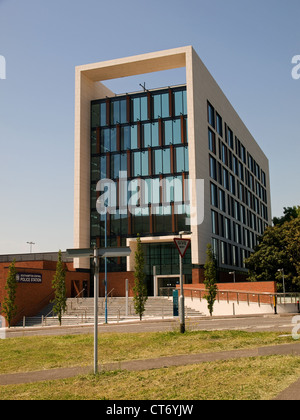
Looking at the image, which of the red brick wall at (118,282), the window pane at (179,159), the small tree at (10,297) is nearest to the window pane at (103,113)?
the window pane at (179,159)

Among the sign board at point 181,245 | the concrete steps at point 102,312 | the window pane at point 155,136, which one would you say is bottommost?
the concrete steps at point 102,312

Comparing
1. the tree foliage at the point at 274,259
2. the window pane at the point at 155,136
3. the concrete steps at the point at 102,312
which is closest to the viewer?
the concrete steps at the point at 102,312

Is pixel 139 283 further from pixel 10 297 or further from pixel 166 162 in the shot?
pixel 166 162

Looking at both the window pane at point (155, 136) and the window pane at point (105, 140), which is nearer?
the window pane at point (155, 136)

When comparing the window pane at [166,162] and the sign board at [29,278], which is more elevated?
the window pane at [166,162]

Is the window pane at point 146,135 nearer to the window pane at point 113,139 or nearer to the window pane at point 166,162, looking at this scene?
the window pane at point 166,162

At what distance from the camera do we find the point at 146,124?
60.8 meters

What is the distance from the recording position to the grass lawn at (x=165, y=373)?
31.3ft

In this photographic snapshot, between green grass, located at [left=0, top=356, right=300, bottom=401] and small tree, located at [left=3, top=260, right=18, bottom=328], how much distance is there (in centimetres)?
3138

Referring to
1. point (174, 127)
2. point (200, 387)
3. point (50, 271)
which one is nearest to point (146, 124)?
point (174, 127)

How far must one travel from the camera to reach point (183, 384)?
10.2 meters

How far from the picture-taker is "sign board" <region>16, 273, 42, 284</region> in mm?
46406

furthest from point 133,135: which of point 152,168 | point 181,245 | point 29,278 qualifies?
point 181,245

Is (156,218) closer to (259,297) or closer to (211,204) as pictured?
(211,204)
